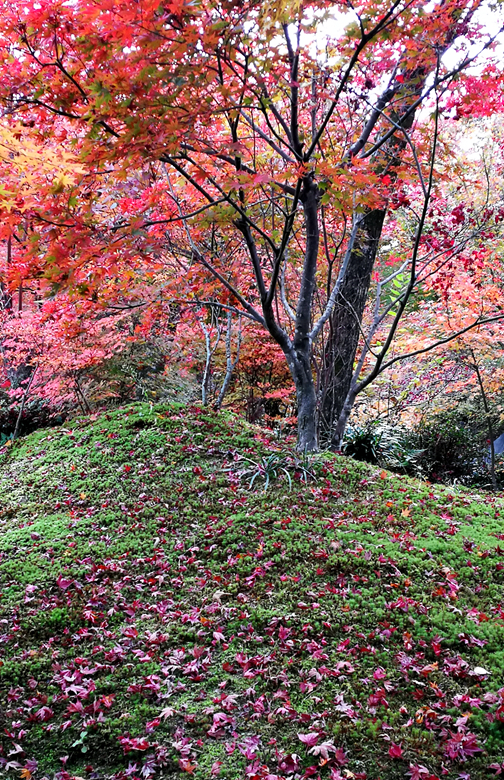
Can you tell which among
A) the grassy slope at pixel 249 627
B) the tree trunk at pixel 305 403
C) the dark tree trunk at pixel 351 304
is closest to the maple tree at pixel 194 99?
the tree trunk at pixel 305 403

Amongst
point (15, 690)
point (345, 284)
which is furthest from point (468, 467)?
point (15, 690)

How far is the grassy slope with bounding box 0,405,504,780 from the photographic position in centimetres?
233

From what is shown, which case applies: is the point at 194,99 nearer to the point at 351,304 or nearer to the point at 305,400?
the point at 305,400

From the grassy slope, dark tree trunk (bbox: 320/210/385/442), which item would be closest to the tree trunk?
the grassy slope

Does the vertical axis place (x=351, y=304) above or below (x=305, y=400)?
above

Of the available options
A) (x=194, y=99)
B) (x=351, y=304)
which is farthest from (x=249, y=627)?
(x=351, y=304)

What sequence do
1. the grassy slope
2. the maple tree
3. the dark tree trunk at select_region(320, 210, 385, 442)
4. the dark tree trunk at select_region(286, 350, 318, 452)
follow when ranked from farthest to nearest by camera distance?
the dark tree trunk at select_region(320, 210, 385, 442), the dark tree trunk at select_region(286, 350, 318, 452), the maple tree, the grassy slope

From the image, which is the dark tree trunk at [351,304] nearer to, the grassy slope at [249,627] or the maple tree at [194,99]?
the maple tree at [194,99]

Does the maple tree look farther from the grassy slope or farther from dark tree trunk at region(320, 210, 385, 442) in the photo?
the grassy slope

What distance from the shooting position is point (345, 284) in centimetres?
592

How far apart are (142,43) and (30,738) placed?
3578 mm

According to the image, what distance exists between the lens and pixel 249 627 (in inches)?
122

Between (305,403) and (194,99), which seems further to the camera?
(305,403)

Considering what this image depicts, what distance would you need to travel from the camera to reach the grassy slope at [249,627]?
7.63 ft
